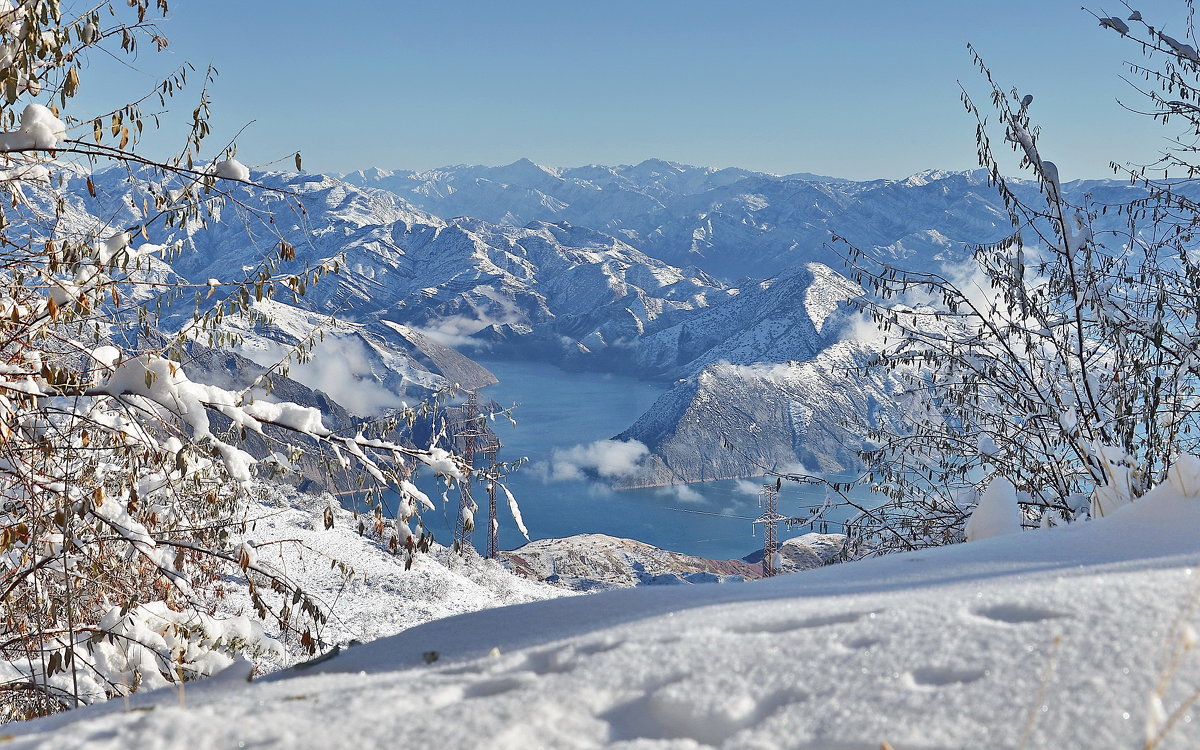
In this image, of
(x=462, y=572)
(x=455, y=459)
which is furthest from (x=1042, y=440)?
(x=462, y=572)

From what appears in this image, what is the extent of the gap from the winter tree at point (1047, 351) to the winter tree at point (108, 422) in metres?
5.43

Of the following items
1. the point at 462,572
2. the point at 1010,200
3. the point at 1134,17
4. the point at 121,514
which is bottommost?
the point at 462,572

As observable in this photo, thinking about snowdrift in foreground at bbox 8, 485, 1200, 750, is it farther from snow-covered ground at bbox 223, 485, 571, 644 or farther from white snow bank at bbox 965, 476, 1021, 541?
snow-covered ground at bbox 223, 485, 571, 644

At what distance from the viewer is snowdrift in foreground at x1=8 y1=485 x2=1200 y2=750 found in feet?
5.46

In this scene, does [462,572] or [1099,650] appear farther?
[462,572]

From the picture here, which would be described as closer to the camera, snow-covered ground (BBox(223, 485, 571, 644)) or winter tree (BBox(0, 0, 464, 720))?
winter tree (BBox(0, 0, 464, 720))

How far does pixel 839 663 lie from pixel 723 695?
332 mm

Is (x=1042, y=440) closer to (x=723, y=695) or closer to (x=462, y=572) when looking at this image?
(x=723, y=695)

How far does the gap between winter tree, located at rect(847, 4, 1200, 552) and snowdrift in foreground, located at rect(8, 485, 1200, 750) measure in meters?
4.58

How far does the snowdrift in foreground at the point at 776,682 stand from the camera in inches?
65.6

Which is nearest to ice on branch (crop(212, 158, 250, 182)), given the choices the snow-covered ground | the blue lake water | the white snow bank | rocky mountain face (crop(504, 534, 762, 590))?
the white snow bank

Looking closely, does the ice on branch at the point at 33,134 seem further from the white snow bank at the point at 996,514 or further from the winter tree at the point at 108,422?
the white snow bank at the point at 996,514

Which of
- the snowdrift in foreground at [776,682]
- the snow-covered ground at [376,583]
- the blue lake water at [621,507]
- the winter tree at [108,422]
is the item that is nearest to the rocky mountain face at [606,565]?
the snow-covered ground at [376,583]

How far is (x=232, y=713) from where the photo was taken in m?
2.00
